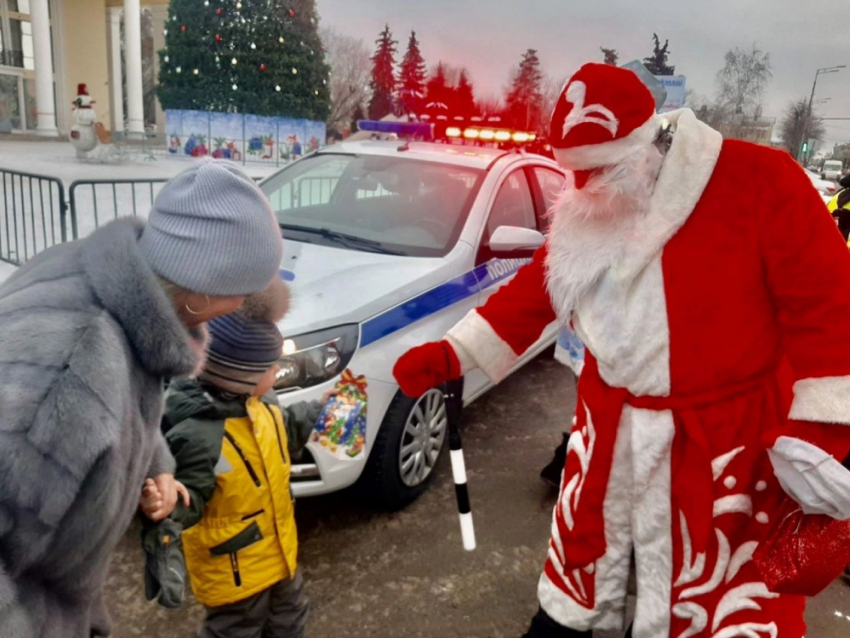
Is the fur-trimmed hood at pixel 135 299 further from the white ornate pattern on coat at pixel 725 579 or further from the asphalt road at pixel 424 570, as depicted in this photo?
the asphalt road at pixel 424 570

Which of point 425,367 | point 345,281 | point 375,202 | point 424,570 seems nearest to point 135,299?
point 425,367

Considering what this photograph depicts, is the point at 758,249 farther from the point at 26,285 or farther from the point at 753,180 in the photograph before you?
the point at 26,285

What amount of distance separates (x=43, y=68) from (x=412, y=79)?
83.4ft

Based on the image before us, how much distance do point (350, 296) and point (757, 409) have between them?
1859 millimetres

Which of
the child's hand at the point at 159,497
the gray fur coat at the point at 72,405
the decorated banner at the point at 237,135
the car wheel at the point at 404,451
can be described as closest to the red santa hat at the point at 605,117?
the gray fur coat at the point at 72,405

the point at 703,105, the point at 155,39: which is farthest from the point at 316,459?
the point at 155,39

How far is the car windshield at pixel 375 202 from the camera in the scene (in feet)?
12.4

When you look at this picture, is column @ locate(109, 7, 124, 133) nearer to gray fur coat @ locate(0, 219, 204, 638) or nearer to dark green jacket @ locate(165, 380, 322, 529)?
dark green jacket @ locate(165, 380, 322, 529)

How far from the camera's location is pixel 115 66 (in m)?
30.1

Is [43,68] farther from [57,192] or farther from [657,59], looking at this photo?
[657,59]

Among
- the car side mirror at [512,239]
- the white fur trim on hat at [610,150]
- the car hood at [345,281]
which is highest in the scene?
the white fur trim on hat at [610,150]

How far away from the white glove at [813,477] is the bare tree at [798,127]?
90.6 ft

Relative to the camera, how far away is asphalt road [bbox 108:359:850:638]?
106 inches

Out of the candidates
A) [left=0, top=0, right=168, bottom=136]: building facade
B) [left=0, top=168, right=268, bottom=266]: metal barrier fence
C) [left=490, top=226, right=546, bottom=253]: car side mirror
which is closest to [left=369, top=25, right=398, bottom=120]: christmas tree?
[left=0, top=168, right=268, bottom=266]: metal barrier fence
